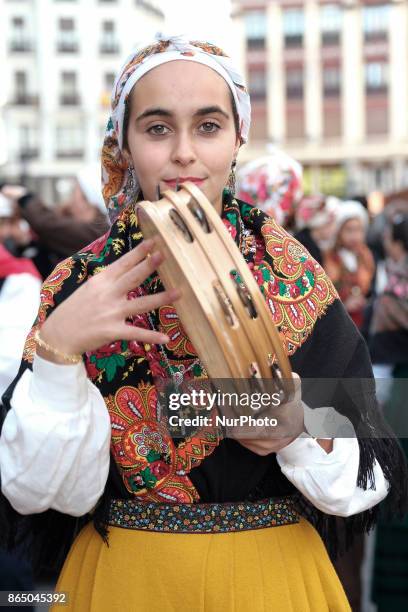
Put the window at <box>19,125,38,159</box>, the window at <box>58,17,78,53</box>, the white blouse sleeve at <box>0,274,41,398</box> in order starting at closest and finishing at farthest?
1. the white blouse sleeve at <box>0,274,41,398</box>
2. the window at <box>58,17,78,53</box>
3. the window at <box>19,125,38,159</box>

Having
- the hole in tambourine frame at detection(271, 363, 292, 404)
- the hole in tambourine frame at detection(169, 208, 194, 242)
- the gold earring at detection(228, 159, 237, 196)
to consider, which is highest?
the gold earring at detection(228, 159, 237, 196)

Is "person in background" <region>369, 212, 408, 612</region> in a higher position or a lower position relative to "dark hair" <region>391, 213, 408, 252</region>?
lower

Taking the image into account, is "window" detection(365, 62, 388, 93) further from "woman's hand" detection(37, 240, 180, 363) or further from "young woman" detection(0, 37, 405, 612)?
"woman's hand" detection(37, 240, 180, 363)

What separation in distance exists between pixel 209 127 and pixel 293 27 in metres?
53.5

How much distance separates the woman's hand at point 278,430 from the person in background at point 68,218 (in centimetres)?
308

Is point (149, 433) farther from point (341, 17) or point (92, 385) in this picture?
point (341, 17)

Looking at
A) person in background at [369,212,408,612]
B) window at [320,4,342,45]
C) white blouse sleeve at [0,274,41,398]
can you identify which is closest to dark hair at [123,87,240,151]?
white blouse sleeve at [0,274,41,398]

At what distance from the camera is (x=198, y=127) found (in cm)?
205

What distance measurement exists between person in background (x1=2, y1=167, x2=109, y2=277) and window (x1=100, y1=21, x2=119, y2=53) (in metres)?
32.8

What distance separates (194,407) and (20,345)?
192 centimetres

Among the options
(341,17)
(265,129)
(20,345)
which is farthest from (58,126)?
(20,345)

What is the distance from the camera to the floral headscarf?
2.10 metres

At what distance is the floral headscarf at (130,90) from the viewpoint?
6.88 ft

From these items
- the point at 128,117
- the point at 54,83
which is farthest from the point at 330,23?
the point at 128,117
